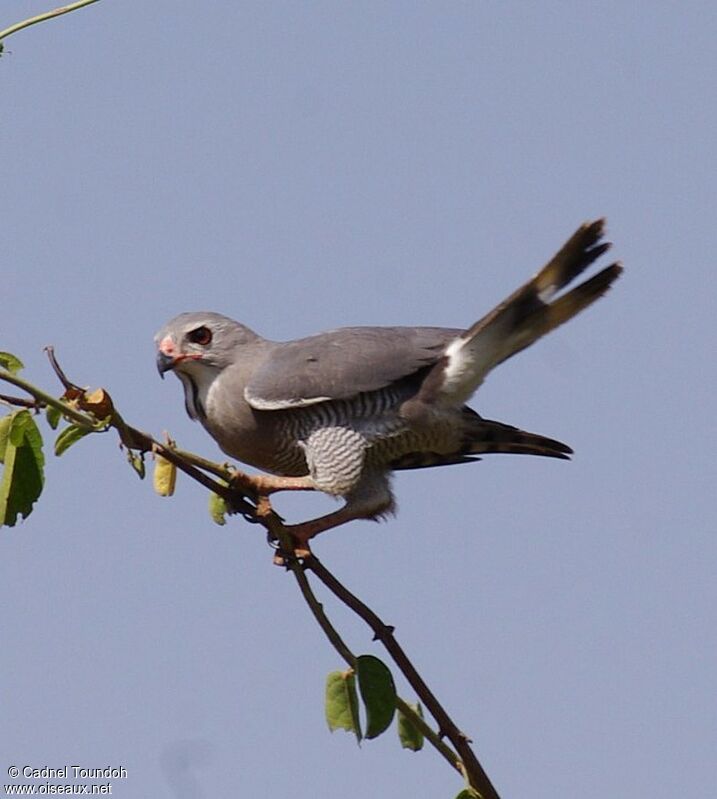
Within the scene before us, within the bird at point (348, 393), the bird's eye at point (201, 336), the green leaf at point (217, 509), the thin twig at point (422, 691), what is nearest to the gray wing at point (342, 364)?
the bird at point (348, 393)

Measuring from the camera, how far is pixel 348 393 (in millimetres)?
6043

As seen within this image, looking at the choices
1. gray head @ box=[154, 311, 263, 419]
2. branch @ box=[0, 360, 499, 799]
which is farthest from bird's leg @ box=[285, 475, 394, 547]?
branch @ box=[0, 360, 499, 799]

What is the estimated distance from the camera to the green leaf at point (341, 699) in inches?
147

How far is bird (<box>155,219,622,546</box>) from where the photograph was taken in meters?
5.99

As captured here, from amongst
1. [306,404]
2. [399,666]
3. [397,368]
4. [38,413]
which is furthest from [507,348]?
[38,413]

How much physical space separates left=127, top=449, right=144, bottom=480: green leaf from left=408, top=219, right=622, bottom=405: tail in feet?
7.72

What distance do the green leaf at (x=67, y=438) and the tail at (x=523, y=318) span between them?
2.52m

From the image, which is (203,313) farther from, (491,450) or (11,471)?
(11,471)

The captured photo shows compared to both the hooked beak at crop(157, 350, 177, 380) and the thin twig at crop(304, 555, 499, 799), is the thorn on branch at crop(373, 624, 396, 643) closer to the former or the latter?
the thin twig at crop(304, 555, 499, 799)

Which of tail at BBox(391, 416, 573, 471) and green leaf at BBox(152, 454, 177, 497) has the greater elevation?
tail at BBox(391, 416, 573, 471)

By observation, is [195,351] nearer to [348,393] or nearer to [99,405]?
[348,393]

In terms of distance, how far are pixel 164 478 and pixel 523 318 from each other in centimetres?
249

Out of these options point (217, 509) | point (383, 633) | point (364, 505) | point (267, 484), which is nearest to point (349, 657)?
point (383, 633)

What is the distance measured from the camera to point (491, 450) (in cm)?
658
